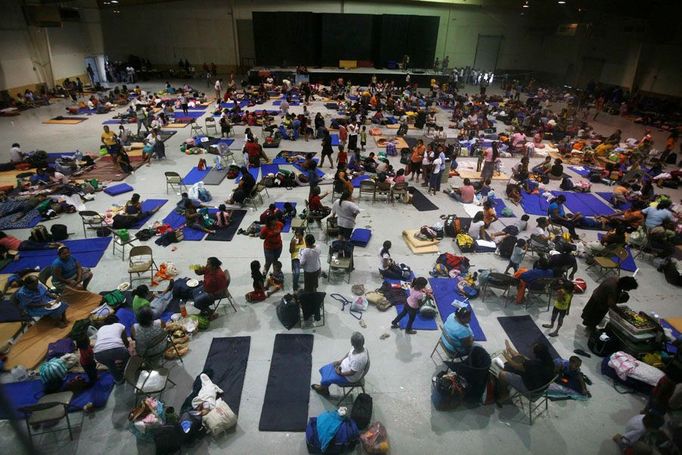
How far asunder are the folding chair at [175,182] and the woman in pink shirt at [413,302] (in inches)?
377

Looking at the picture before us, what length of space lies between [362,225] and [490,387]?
6.41 meters

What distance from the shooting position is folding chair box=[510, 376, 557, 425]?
5977 mm

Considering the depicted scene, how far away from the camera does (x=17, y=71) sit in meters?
25.0

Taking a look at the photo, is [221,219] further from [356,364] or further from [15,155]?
[15,155]

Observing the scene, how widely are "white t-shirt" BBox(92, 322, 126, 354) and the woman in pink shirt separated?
5.15 m

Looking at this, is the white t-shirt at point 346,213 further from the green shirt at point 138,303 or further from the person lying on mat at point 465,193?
the person lying on mat at point 465,193

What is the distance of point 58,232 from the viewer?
1066 centimetres

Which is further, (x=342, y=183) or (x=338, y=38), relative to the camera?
(x=338, y=38)

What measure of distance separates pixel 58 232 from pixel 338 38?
106 ft

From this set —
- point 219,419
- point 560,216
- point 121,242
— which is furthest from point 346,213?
point 560,216

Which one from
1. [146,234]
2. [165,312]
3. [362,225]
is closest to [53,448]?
[165,312]

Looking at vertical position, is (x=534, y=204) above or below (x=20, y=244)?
above

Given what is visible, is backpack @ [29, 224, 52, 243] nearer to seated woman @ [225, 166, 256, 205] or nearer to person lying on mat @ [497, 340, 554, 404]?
seated woman @ [225, 166, 256, 205]

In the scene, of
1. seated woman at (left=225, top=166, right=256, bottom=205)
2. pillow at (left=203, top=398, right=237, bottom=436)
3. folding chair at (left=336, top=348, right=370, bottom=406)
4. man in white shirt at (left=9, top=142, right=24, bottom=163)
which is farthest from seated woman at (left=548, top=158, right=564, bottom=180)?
man in white shirt at (left=9, top=142, right=24, bottom=163)
